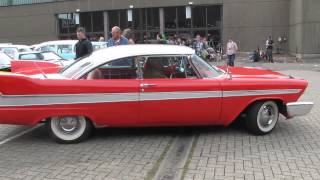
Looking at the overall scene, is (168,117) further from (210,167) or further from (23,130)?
(23,130)

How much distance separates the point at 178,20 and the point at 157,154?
33484 millimetres

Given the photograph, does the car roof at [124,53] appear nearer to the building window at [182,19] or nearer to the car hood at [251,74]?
the car hood at [251,74]

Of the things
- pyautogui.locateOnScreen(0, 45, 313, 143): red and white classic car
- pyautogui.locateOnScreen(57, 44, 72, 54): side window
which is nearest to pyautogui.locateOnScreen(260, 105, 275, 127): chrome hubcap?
pyautogui.locateOnScreen(0, 45, 313, 143): red and white classic car

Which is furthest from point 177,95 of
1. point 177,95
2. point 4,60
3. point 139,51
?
point 4,60

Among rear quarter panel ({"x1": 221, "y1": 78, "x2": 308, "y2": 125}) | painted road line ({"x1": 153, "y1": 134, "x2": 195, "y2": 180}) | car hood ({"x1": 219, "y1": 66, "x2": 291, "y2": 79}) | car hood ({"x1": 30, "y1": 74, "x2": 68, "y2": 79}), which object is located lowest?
painted road line ({"x1": 153, "y1": 134, "x2": 195, "y2": 180})

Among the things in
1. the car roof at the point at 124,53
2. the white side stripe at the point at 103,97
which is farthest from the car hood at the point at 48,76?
the white side stripe at the point at 103,97

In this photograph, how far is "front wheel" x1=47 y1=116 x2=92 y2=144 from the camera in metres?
7.30

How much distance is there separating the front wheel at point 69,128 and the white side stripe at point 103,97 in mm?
290

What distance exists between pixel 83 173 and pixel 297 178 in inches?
93.8

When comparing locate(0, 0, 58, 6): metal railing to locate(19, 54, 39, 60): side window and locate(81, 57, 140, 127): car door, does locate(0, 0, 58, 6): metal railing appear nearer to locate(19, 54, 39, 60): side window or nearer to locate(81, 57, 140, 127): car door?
locate(19, 54, 39, 60): side window

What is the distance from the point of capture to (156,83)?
735 centimetres

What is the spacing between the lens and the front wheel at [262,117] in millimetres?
7668

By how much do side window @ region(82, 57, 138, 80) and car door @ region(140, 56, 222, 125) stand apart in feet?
0.58

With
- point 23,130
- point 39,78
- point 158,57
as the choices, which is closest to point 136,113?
point 158,57
